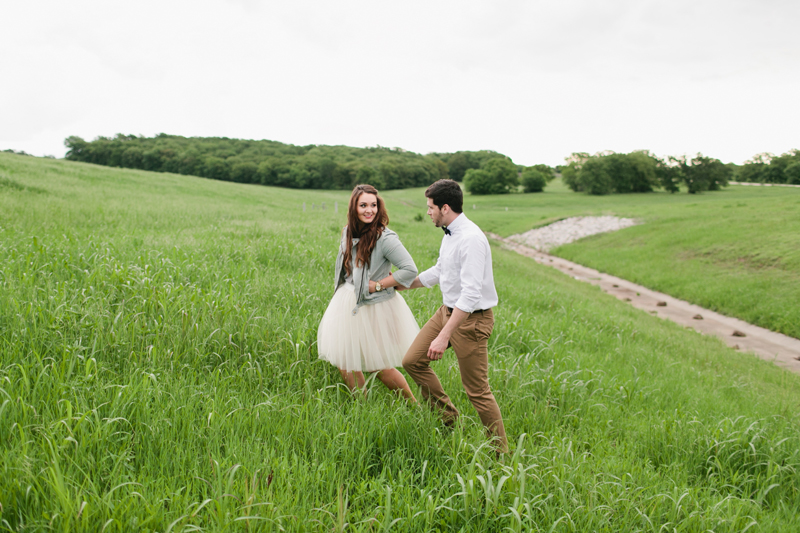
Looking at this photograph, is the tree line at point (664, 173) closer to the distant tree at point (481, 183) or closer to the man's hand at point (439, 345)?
the distant tree at point (481, 183)

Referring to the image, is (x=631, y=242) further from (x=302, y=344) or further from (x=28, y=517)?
(x=28, y=517)

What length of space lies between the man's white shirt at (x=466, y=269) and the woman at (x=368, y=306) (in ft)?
1.38

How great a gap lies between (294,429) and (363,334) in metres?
1.11

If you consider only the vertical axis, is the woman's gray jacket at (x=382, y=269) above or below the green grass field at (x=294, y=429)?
above

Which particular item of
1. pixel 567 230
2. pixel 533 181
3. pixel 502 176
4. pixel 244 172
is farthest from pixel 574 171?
pixel 244 172

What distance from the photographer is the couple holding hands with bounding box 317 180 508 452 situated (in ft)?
11.6

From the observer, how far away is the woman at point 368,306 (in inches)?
154

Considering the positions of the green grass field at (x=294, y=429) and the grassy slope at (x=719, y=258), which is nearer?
the green grass field at (x=294, y=429)

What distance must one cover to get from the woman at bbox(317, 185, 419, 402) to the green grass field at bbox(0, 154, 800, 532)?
284 millimetres

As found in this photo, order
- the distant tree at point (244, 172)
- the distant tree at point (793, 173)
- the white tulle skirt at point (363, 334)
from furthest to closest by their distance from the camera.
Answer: the distant tree at point (244, 172) < the distant tree at point (793, 173) < the white tulle skirt at point (363, 334)

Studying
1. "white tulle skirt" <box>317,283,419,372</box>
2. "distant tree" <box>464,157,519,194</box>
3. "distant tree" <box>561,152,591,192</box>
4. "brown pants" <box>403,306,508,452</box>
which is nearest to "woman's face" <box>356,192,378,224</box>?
"white tulle skirt" <box>317,283,419,372</box>

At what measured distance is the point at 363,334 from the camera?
396 cm

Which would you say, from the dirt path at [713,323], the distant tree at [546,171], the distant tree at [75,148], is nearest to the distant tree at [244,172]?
the distant tree at [75,148]

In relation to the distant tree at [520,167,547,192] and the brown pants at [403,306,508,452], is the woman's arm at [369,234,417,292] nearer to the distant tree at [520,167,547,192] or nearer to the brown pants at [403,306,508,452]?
the brown pants at [403,306,508,452]
